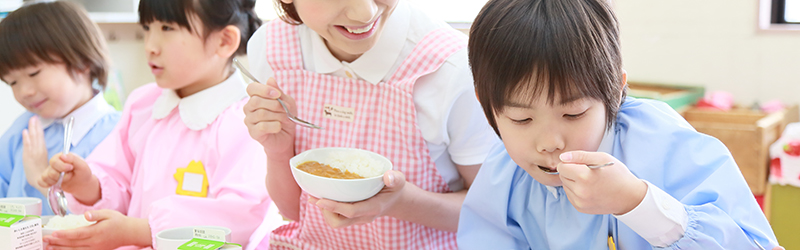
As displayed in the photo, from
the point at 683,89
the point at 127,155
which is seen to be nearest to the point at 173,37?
the point at 127,155

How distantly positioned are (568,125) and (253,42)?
2.60ft

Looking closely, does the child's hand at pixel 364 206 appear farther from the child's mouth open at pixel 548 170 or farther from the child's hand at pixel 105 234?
the child's hand at pixel 105 234

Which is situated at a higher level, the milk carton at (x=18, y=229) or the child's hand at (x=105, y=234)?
the milk carton at (x=18, y=229)

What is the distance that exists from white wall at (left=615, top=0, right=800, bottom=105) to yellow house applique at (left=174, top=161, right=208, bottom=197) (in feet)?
6.73

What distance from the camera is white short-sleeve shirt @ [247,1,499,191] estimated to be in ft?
3.80

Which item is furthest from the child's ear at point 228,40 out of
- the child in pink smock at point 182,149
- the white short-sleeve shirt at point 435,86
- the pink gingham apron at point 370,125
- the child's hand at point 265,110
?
the child's hand at point 265,110

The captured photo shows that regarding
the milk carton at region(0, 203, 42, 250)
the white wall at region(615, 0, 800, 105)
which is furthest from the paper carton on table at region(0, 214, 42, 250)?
the white wall at region(615, 0, 800, 105)

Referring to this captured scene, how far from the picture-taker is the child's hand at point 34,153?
Result: 5.45ft

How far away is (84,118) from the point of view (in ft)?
5.93

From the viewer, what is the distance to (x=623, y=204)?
75 cm

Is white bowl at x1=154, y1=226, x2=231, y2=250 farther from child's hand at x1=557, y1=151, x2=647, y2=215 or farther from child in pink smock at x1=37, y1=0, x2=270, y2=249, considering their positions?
child's hand at x1=557, y1=151, x2=647, y2=215

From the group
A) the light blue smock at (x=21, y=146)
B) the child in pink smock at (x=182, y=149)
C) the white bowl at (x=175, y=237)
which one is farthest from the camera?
the light blue smock at (x=21, y=146)

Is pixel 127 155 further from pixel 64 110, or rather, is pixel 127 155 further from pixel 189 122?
pixel 64 110

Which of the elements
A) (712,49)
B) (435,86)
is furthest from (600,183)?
(712,49)
